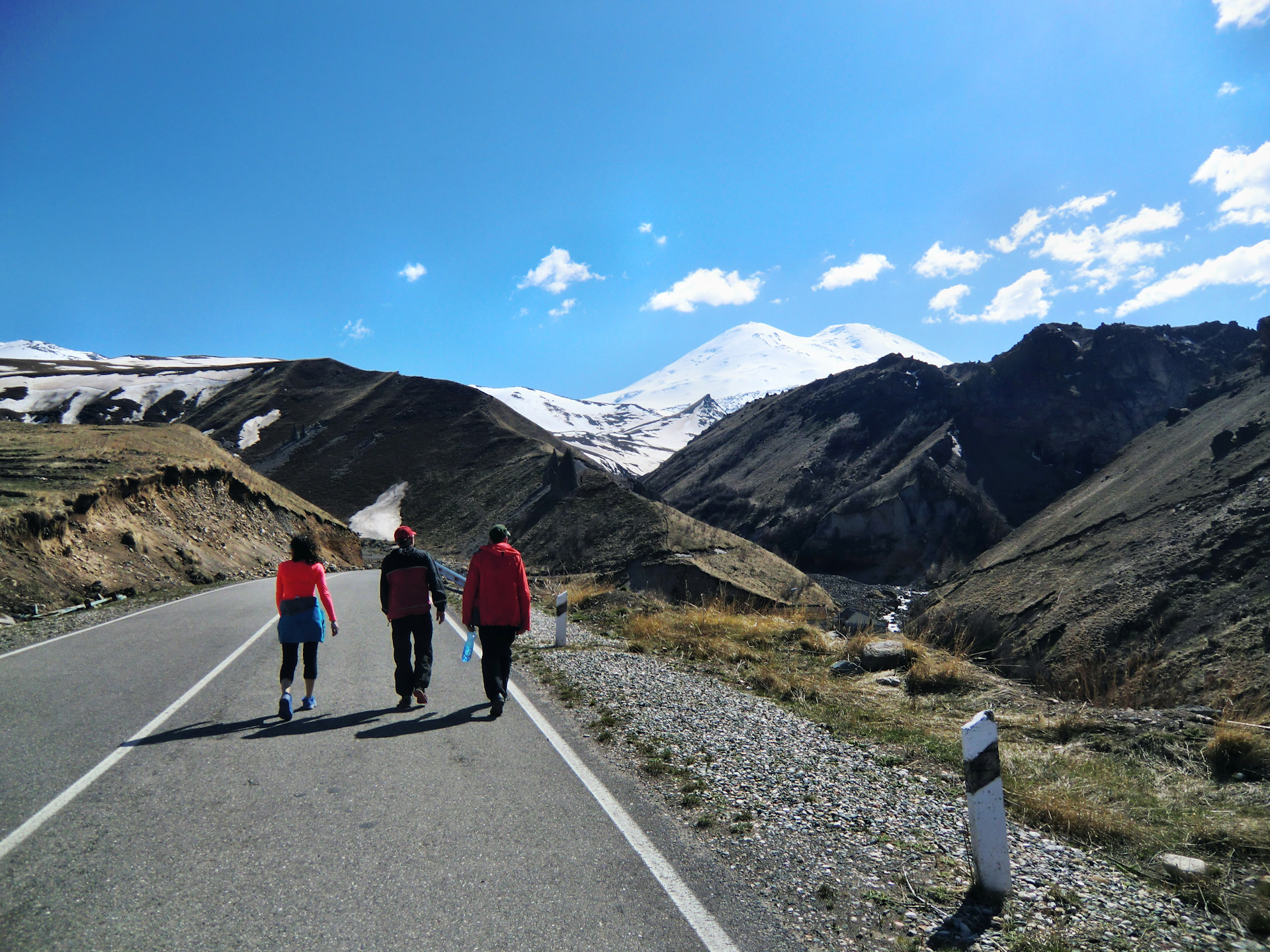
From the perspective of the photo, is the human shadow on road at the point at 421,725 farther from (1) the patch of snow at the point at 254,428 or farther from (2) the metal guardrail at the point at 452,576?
(1) the patch of snow at the point at 254,428

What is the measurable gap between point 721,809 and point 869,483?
160 feet

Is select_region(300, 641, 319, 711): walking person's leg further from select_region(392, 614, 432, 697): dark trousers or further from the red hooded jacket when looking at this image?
the red hooded jacket

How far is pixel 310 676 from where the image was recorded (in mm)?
6836

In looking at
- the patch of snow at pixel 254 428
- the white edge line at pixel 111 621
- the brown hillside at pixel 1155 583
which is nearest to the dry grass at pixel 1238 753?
the brown hillside at pixel 1155 583

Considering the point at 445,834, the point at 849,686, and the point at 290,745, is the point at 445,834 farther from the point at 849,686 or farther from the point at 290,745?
the point at 849,686

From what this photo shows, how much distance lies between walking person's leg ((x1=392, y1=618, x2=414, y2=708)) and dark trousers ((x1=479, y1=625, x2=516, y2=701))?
0.81 m

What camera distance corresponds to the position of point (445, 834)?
3.96 m

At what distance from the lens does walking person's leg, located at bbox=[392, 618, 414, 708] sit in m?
6.96

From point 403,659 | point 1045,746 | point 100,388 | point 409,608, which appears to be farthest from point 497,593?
point 100,388

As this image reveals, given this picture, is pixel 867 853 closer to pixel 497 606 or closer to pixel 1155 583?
pixel 497 606

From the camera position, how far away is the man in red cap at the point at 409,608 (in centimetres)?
702

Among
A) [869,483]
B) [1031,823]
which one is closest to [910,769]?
[1031,823]

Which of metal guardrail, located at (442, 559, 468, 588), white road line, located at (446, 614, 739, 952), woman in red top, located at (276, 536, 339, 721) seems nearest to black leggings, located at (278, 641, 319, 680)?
woman in red top, located at (276, 536, 339, 721)

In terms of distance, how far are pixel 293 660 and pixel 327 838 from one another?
10.4 ft
